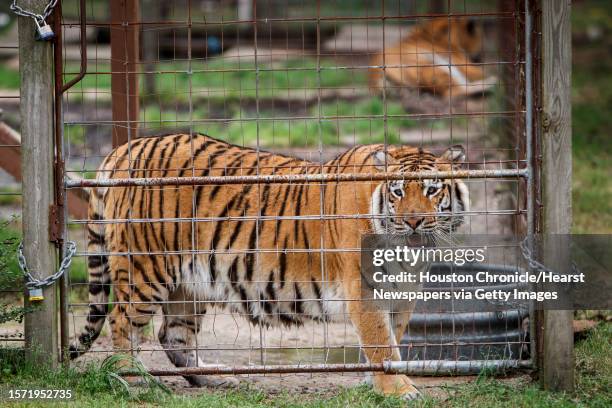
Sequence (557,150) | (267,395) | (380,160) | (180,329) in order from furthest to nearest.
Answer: (180,329) → (380,160) → (267,395) → (557,150)

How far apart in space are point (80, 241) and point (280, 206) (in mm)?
3563

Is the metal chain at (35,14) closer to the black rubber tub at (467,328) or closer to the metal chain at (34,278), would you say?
the metal chain at (34,278)

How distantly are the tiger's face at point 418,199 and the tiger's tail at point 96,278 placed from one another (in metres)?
1.61

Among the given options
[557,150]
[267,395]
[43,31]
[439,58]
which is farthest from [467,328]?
[439,58]

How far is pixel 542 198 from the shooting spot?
484 centimetres

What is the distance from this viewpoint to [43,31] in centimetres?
479

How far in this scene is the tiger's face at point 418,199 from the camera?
17.4 ft

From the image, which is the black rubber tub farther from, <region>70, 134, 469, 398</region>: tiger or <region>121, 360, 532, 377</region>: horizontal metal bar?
<region>121, 360, 532, 377</region>: horizontal metal bar

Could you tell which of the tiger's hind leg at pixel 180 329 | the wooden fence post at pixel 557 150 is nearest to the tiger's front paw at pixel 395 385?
the wooden fence post at pixel 557 150

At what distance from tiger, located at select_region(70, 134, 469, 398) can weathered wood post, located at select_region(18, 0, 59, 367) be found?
528 mm

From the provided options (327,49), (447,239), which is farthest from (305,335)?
(327,49)

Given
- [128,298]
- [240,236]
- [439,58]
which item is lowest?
[128,298]

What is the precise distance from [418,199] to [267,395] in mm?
1343

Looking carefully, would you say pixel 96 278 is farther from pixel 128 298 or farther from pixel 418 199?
pixel 418 199
